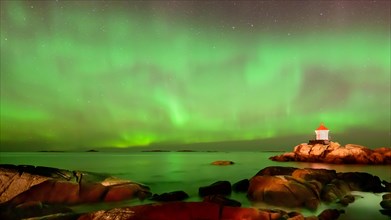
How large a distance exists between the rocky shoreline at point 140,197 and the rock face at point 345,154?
44581 millimetres

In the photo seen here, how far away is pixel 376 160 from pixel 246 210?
59.8 m

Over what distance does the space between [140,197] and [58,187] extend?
4.88 meters

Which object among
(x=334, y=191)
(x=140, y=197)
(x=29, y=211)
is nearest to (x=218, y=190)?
(x=140, y=197)

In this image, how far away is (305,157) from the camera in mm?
68625

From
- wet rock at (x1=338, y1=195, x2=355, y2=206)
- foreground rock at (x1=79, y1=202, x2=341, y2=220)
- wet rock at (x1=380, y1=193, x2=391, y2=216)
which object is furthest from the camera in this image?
wet rock at (x1=338, y1=195, x2=355, y2=206)

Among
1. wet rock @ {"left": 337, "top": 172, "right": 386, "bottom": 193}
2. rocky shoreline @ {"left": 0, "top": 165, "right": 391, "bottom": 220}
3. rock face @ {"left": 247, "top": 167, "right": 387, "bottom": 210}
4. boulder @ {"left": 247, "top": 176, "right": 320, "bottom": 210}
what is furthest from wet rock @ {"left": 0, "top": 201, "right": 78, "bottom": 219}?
wet rock @ {"left": 337, "top": 172, "right": 386, "bottom": 193}

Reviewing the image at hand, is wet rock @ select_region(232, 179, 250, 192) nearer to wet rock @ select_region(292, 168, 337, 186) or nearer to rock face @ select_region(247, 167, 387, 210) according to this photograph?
rock face @ select_region(247, 167, 387, 210)

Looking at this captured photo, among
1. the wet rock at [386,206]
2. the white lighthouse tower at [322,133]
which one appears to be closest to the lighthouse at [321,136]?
the white lighthouse tower at [322,133]

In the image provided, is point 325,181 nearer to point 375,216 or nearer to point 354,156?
point 375,216

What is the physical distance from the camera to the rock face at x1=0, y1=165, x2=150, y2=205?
15625 mm

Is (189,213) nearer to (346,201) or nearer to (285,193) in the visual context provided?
(285,193)

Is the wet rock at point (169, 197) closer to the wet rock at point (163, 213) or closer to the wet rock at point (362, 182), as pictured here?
the wet rock at point (163, 213)

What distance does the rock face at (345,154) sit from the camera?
6078 cm

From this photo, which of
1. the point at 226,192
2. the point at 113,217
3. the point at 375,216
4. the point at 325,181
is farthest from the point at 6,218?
the point at 325,181
